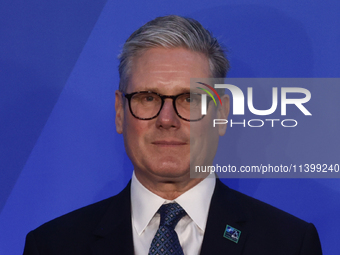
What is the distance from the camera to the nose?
7.11 feet

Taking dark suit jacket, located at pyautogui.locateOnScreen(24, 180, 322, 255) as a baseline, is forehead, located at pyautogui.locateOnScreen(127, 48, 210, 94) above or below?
above

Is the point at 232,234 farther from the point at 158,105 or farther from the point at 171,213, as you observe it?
the point at 158,105

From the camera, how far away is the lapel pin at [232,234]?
7.04 feet

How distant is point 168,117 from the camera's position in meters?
2.17

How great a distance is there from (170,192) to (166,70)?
2.06 feet

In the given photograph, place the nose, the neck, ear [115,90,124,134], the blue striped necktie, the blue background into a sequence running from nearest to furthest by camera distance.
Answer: the blue striped necktie → the nose → the neck → ear [115,90,124,134] → the blue background

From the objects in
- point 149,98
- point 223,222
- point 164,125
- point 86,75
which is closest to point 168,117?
point 164,125

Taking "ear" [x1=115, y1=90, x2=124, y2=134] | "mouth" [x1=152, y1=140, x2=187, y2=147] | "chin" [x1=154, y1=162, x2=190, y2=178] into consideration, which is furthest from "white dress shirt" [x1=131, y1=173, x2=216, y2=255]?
"ear" [x1=115, y1=90, x2=124, y2=134]

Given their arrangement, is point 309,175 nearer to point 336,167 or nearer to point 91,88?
point 336,167

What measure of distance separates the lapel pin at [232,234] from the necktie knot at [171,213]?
0.23m

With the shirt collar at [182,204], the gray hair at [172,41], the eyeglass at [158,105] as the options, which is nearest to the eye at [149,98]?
the eyeglass at [158,105]

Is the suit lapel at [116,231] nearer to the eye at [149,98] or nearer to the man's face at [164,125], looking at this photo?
the man's face at [164,125]

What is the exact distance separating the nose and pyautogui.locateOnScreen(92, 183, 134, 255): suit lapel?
477 millimetres

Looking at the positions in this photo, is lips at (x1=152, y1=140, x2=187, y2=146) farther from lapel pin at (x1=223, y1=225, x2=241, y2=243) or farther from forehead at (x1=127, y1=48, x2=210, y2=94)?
lapel pin at (x1=223, y1=225, x2=241, y2=243)
